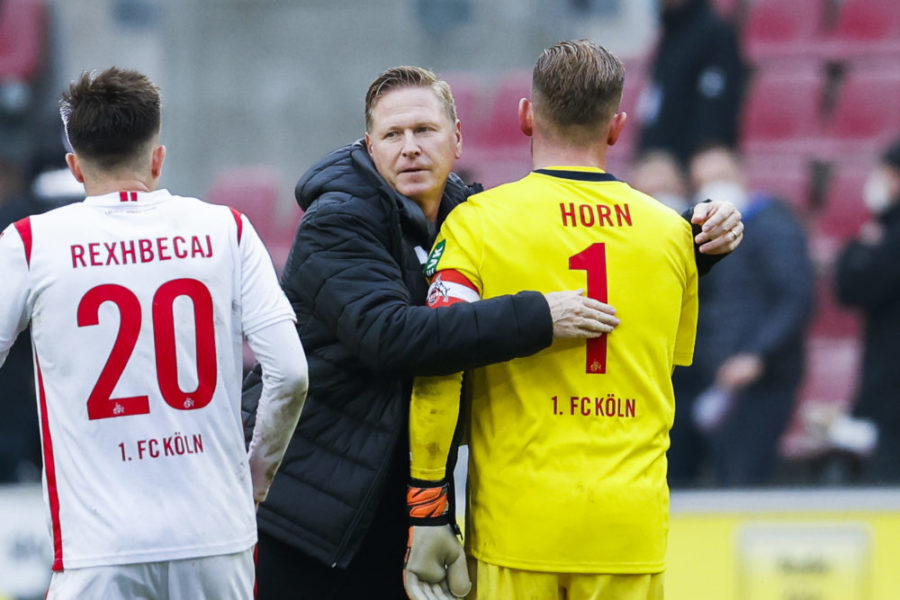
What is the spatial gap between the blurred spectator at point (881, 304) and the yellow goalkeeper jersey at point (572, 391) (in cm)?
351

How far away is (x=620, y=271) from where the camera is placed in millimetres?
2537

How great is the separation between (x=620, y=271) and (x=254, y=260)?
2.36 ft

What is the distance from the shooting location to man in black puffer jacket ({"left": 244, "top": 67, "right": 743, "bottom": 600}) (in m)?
2.46

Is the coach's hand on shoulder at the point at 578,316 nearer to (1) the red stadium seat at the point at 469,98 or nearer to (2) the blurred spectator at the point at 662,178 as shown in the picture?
(2) the blurred spectator at the point at 662,178

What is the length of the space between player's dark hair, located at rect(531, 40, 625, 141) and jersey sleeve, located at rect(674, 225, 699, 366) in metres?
0.34

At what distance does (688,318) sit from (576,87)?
555 millimetres

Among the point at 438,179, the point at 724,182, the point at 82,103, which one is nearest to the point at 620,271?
the point at 438,179

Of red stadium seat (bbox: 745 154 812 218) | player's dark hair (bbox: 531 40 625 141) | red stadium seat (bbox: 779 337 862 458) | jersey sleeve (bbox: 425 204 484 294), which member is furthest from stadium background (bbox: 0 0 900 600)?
jersey sleeve (bbox: 425 204 484 294)

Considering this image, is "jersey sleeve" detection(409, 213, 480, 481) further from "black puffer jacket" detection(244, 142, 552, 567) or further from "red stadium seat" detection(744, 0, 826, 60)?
"red stadium seat" detection(744, 0, 826, 60)

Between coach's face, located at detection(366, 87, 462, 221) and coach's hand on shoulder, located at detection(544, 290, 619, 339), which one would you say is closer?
coach's hand on shoulder, located at detection(544, 290, 619, 339)

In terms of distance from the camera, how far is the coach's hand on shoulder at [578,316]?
245 centimetres

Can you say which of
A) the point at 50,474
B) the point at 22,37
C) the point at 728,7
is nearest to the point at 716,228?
the point at 50,474

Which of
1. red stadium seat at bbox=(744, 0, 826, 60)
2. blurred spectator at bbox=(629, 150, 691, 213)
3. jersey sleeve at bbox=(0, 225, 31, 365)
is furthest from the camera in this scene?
red stadium seat at bbox=(744, 0, 826, 60)

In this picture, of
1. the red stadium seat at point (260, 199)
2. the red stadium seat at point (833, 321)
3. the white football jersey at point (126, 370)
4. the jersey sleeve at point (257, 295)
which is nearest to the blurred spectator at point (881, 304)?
the red stadium seat at point (833, 321)
